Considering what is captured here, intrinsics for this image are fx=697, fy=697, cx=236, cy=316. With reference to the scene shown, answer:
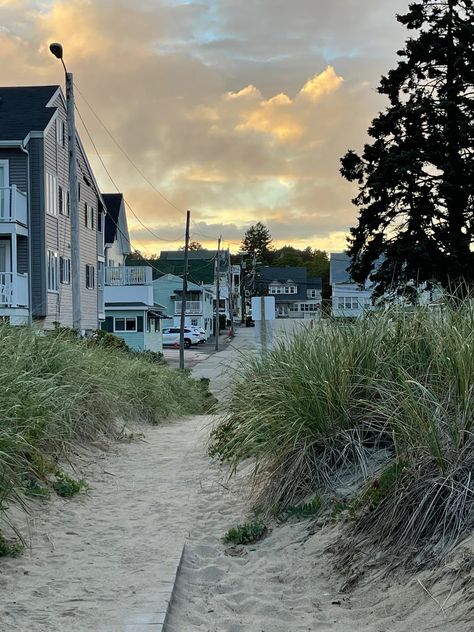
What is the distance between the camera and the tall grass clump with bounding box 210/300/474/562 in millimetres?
4199

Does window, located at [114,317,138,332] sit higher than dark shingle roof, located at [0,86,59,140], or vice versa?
dark shingle roof, located at [0,86,59,140]

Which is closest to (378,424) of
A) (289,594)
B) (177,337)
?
(289,594)

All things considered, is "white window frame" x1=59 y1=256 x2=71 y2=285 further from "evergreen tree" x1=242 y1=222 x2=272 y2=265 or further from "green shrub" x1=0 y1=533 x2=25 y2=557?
"evergreen tree" x1=242 y1=222 x2=272 y2=265

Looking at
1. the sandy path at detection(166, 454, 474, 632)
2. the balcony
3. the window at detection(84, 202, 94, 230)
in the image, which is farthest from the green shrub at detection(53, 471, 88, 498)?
the balcony

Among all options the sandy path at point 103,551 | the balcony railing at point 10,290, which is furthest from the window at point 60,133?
the sandy path at point 103,551

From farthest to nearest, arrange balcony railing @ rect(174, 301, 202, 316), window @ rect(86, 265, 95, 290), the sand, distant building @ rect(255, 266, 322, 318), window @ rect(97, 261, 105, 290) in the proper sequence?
distant building @ rect(255, 266, 322, 318) → balcony railing @ rect(174, 301, 202, 316) → window @ rect(97, 261, 105, 290) → window @ rect(86, 265, 95, 290) → the sand

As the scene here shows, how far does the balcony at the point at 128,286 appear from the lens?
41.3m

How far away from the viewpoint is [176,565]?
4711 mm

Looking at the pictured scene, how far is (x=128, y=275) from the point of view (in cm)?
Answer: 4244

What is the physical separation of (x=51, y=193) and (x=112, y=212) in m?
20.0

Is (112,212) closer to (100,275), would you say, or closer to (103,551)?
(100,275)

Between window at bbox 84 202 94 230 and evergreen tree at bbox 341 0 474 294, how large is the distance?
14.3 m

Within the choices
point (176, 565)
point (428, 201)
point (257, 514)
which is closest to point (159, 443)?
point (257, 514)

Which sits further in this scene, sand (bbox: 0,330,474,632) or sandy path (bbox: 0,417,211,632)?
sandy path (bbox: 0,417,211,632)
